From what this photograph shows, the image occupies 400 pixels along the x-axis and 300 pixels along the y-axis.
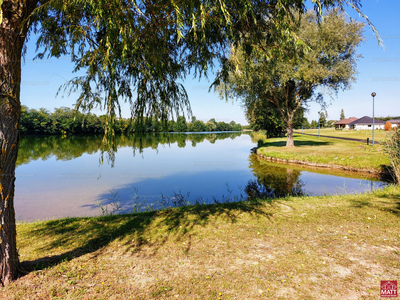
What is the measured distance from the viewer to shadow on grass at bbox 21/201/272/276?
4117 mm

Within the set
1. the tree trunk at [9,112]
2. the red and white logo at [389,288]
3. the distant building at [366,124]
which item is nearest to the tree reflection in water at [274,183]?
the red and white logo at [389,288]

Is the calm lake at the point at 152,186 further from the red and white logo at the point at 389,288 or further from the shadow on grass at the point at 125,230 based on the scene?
the red and white logo at the point at 389,288

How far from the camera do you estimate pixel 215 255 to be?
3.88 meters

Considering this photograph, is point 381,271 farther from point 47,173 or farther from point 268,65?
point 47,173

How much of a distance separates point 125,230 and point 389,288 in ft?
14.7

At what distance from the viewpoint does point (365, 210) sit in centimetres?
595

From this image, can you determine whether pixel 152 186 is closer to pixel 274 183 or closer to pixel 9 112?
pixel 274 183

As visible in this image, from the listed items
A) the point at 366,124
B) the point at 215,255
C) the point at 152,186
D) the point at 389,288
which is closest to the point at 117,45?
the point at 215,255

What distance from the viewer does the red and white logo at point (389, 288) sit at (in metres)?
2.88

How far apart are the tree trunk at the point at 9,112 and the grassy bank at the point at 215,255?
48 centimetres

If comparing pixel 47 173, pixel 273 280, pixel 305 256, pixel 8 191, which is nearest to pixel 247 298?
pixel 273 280

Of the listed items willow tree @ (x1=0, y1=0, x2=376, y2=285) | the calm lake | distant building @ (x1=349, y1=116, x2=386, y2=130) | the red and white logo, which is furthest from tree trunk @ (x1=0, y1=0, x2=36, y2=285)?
distant building @ (x1=349, y1=116, x2=386, y2=130)

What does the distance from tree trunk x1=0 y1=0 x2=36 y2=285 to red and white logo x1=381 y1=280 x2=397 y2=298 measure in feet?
15.7

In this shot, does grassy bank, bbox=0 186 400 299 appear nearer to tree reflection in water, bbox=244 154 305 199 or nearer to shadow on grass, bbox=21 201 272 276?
shadow on grass, bbox=21 201 272 276
